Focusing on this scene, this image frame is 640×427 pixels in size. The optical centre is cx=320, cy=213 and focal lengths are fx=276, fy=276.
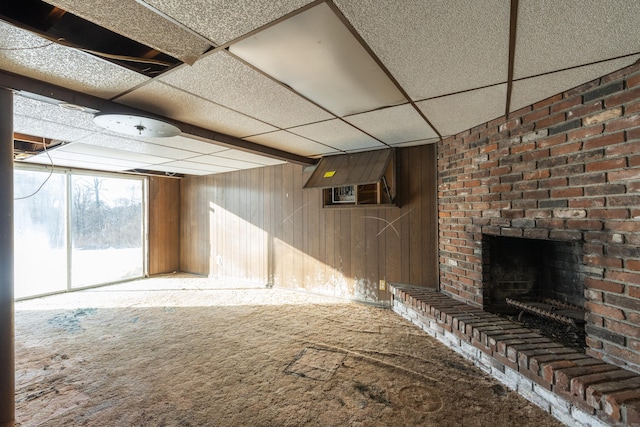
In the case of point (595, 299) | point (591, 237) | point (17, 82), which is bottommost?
point (595, 299)

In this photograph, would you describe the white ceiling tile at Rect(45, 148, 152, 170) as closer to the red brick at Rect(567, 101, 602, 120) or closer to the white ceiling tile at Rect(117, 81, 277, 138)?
the white ceiling tile at Rect(117, 81, 277, 138)

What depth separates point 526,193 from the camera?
216 cm

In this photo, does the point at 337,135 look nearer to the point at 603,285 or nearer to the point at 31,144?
the point at 603,285

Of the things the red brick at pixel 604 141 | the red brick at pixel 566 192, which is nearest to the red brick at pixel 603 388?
the red brick at pixel 566 192

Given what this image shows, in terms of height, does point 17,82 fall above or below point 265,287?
above

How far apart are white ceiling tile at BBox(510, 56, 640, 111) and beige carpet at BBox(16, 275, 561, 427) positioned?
2.05 m

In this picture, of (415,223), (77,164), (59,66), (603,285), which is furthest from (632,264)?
(77,164)

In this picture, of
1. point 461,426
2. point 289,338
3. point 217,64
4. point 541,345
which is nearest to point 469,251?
point 541,345

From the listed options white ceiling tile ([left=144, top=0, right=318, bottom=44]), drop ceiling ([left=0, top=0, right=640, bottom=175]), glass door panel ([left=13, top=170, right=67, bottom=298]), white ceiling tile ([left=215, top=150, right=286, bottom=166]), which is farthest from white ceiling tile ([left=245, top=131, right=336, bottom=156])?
glass door panel ([left=13, top=170, right=67, bottom=298])

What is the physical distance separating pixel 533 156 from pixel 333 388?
230 cm

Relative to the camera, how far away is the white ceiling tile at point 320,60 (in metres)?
1.24

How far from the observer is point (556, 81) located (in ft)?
5.63

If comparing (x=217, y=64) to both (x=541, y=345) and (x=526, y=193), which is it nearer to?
(x=526, y=193)

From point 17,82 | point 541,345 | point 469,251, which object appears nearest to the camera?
point 17,82
